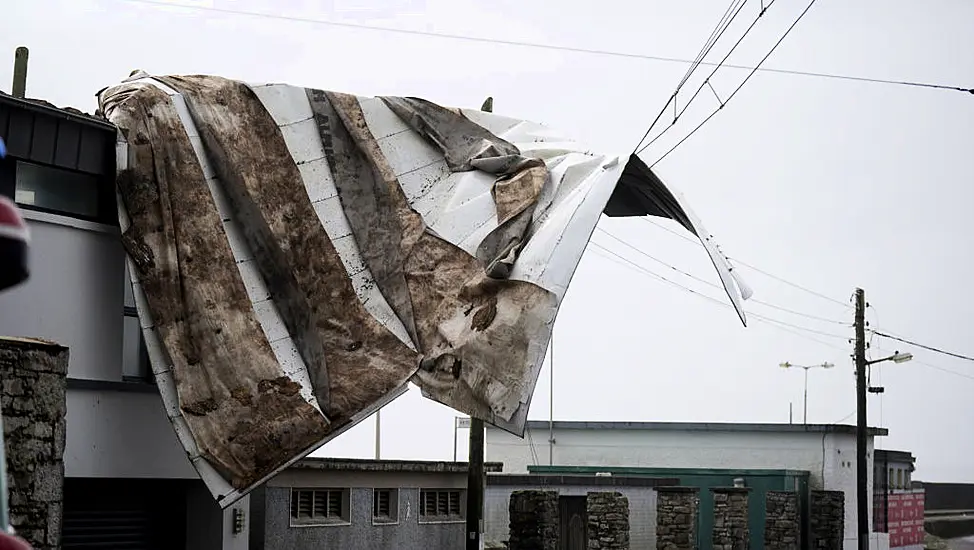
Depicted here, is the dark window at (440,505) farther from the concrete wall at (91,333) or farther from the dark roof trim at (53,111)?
the dark roof trim at (53,111)

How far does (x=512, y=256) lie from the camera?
50.1 feet

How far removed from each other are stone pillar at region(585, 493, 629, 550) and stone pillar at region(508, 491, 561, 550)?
2764 mm

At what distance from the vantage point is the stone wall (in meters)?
32.6

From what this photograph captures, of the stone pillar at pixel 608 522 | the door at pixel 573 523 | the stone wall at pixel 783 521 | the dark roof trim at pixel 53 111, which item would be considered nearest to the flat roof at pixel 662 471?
the stone wall at pixel 783 521

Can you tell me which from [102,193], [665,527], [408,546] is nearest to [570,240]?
[102,193]

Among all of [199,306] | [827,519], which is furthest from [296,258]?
[827,519]

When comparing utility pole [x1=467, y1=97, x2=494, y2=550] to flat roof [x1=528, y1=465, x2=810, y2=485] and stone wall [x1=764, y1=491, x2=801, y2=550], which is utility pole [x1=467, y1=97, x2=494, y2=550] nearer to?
stone wall [x1=764, y1=491, x2=801, y2=550]

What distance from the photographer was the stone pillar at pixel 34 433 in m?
12.0

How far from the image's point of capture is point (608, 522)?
27.0 m

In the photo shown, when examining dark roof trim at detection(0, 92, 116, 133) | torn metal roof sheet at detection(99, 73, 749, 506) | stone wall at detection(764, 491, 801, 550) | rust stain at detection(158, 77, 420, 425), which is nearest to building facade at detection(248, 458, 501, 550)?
torn metal roof sheet at detection(99, 73, 749, 506)

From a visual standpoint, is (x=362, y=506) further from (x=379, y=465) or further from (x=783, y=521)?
(x=783, y=521)

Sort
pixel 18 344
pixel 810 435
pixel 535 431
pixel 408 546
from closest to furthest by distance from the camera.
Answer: pixel 18 344 → pixel 408 546 → pixel 810 435 → pixel 535 431

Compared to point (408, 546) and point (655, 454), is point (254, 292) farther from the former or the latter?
point (655, 454)

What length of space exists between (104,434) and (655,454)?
106 feet
